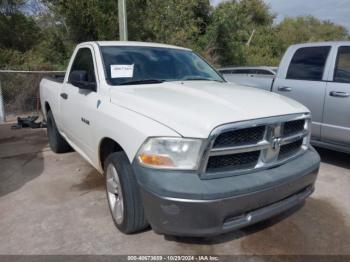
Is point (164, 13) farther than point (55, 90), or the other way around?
point (164, 13)

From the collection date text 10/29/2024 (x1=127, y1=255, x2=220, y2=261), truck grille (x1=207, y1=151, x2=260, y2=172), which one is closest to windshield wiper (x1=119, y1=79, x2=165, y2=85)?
truck grille (x1=207, y1=151, x2=260, y2=172)

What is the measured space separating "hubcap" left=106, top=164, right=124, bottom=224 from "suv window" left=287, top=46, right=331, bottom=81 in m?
3.50

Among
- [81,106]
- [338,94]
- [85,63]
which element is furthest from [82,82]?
[338,94]

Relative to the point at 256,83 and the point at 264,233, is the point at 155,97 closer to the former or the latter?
the point at 264,233

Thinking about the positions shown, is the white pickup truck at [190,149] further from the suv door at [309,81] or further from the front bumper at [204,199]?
the suv door at [309,81]

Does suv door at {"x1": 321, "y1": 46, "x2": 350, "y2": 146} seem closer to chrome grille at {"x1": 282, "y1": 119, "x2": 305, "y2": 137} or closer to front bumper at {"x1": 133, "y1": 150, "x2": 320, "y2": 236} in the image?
chrome grille at {"x1": 282, "y1": 119, "x2": 305, "y2": 137}

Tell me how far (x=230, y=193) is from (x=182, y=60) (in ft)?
7.59

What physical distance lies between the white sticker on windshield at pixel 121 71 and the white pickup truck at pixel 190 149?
0.04 feet

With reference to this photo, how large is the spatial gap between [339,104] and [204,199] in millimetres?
3243

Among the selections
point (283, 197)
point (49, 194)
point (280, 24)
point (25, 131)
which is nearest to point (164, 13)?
point (25, 131)

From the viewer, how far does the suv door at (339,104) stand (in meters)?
4.48

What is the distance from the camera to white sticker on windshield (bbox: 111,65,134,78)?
3.49 metres

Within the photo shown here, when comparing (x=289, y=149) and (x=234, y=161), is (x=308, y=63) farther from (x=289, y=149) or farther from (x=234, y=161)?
(x=234, y=161)

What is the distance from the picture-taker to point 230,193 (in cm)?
229
